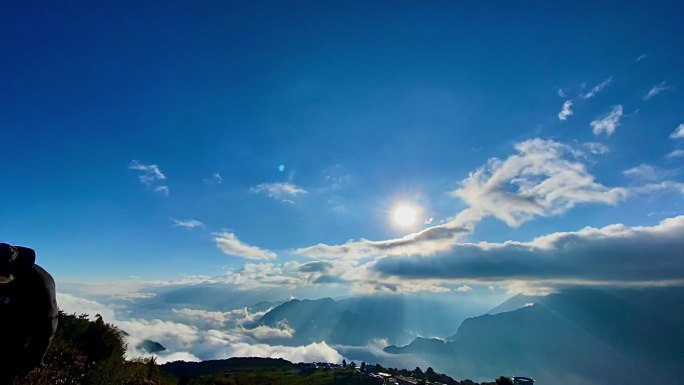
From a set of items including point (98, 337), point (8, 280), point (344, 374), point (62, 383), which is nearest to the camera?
point (8, 280)

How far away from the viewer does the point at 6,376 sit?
9.06 metres

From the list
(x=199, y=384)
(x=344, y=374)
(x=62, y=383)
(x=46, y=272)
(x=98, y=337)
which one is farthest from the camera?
(x=344, y=374)

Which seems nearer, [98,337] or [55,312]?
[55,312]

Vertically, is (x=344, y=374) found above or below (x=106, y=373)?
below

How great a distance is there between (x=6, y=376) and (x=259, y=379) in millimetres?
174441

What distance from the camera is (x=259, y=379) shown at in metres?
164

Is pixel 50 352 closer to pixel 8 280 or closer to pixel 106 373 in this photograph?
pixel 106 373

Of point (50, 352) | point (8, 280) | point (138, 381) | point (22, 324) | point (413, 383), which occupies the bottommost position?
point (413, 383)

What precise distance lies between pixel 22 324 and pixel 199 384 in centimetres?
4038

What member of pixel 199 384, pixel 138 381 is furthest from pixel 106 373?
pixel 199 384

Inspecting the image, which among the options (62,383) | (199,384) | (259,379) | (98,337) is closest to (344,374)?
(259,379)

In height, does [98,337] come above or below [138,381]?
above

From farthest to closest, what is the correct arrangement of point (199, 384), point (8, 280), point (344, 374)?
point (344, 374)
point (199, 384)
point (8, 280)

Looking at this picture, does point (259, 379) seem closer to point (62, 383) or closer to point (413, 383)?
point (413, 383)
